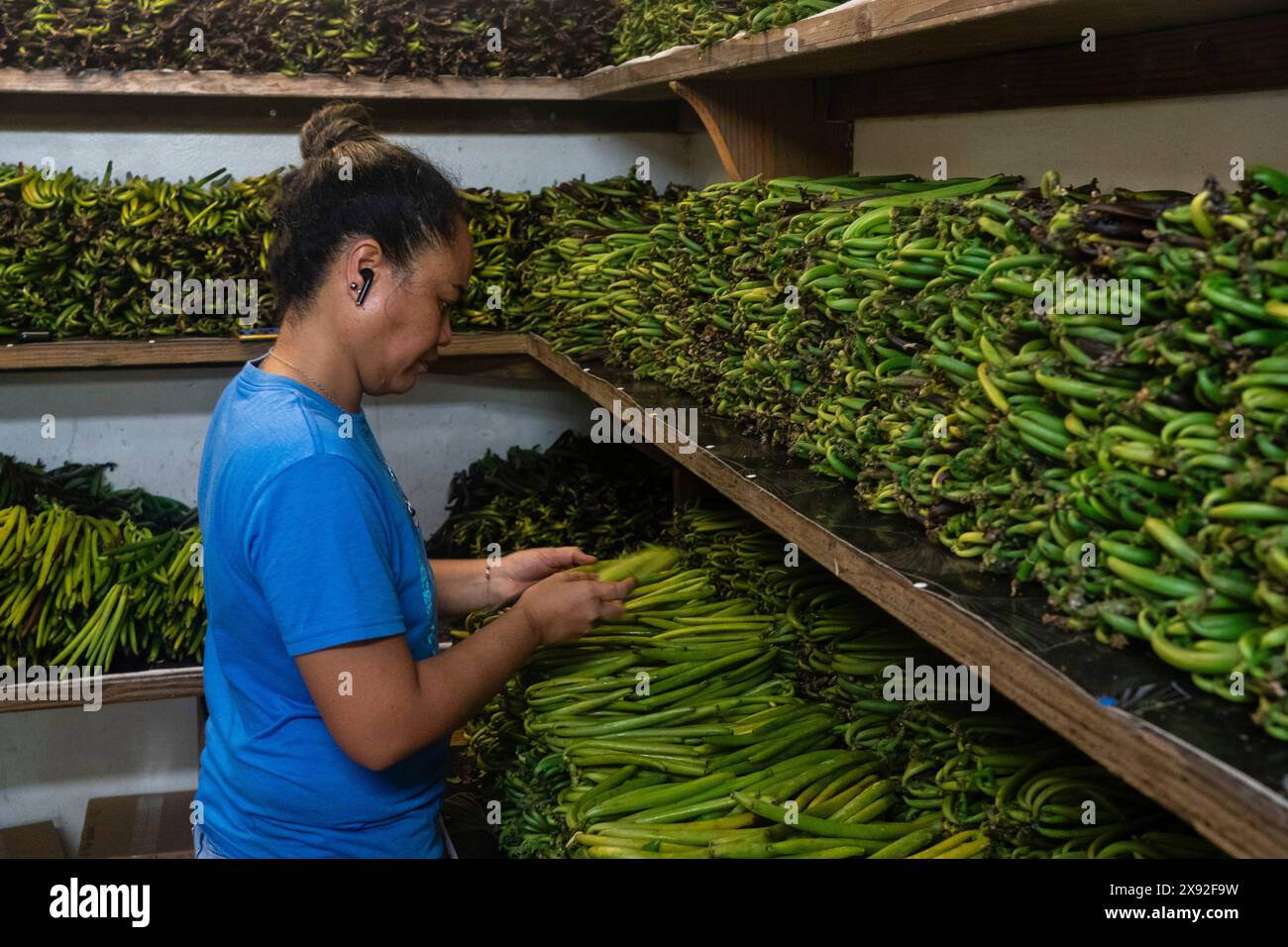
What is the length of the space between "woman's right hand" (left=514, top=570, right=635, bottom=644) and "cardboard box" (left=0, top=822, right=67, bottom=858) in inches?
140

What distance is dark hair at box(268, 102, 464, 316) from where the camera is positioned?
2.09 m

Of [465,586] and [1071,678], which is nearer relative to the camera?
[1071,678]

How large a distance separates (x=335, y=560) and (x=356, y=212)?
2.05 feet

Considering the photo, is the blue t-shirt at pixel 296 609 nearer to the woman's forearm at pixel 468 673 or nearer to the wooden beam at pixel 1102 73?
the woman's forearm at pixel 468 673

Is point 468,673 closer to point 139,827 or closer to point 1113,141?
point 1113,141

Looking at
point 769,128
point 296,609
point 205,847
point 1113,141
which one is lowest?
point 205,847

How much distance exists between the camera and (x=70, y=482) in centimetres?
491

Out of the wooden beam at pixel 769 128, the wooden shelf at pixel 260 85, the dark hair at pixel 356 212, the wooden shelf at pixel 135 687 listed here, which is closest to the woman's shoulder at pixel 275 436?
the dark hair at pixel 356 212

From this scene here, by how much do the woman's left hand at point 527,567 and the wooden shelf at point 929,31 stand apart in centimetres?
124

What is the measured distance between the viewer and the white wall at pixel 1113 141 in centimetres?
192

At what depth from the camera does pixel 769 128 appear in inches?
132

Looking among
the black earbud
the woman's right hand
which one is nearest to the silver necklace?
the black earbud

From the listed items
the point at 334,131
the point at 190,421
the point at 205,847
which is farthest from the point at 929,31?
the point at 190,421

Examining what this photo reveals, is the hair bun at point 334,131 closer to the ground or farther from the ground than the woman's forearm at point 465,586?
farther from the ground
